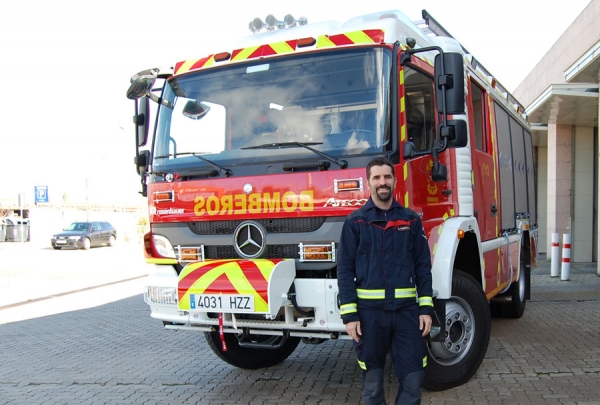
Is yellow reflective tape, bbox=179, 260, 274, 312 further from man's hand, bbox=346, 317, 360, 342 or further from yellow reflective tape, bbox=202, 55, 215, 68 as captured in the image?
yellow reflective tape, bbox=202, 55, 215, 68

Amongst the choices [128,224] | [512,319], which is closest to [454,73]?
[512,319]

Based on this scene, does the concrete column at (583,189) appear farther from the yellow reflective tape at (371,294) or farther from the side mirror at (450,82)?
the yellow reflective tape at (371,294)

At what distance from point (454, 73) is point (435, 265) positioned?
1419mm

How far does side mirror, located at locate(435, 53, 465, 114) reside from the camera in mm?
4344

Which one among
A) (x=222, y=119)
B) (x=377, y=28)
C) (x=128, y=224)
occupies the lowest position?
(x=128, y=224)

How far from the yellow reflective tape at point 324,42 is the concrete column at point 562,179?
1349 centimetres

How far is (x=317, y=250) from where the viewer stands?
4414mm

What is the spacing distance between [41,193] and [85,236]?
5511 mm

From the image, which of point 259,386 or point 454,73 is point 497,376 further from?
point 454,73

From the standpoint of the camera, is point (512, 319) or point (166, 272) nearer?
point (166, 272)

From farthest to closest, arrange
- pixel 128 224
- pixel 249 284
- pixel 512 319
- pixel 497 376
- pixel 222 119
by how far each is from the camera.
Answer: pixel 128 224 < pixel 512 319 < pixel 497 376 < pixel 222 119 < pixel 249 284

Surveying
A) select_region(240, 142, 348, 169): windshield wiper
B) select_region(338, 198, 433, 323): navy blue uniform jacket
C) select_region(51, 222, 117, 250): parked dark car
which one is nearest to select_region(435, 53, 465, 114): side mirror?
select_region(240, 142, 348, 169): windshield wiper

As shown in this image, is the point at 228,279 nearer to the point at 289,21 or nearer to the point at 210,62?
the point at 210,62

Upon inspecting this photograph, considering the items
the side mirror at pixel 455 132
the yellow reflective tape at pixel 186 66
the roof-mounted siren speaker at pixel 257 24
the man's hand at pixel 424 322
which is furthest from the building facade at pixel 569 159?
the man's hand at pixel 424 322
